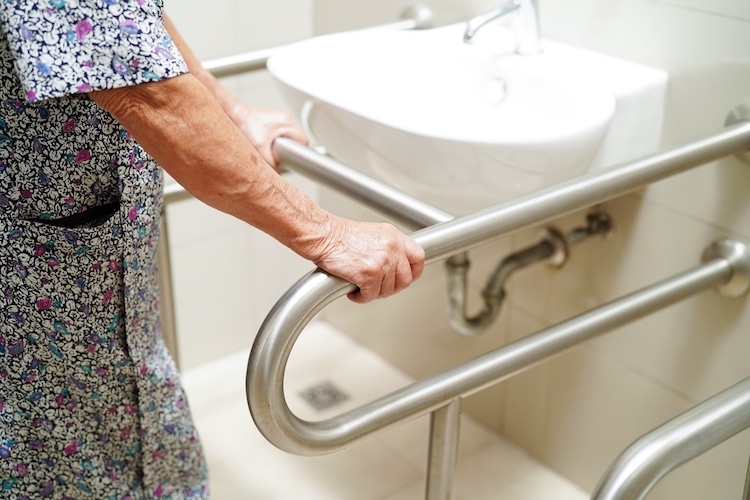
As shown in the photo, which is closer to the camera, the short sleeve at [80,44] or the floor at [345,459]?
the short sleeve at [80,44]

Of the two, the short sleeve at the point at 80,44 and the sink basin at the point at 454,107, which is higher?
the short sleeve at the point at 80,44

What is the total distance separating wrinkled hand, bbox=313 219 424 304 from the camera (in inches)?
32.9

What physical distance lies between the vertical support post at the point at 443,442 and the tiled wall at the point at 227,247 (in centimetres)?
111

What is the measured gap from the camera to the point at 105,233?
91cm

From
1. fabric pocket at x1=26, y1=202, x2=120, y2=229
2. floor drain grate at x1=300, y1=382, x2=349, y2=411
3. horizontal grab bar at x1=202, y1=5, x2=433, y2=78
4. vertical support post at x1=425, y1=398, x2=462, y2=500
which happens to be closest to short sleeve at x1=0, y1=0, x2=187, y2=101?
fabric pocket at x1=26, y1=202, x2=120, y2=229

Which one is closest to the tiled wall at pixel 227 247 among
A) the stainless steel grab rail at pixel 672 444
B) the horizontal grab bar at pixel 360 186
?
the horizontal grab bar at pixel 360 186

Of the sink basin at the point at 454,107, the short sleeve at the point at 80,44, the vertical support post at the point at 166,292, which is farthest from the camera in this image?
the vertical support post at the point at 166,292

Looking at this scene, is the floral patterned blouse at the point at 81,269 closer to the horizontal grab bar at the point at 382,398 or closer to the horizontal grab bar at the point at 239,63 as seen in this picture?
the horizontal grab bar at the point at 382,398

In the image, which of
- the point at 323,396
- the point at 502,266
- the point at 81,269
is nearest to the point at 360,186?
the point at 81,269

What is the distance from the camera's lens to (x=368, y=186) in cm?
105

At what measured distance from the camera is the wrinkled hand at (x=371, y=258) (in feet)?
2.74

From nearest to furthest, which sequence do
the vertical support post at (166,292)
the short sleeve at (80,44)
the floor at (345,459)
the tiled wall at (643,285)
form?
the short sleeve at (80,44)
the tiled wall at (643,285)
the vertical support post at (166,292)
the floor at (345,459)

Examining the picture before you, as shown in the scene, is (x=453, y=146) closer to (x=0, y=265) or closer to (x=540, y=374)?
(x=0, y=265)

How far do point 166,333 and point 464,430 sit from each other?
2.34 feet
